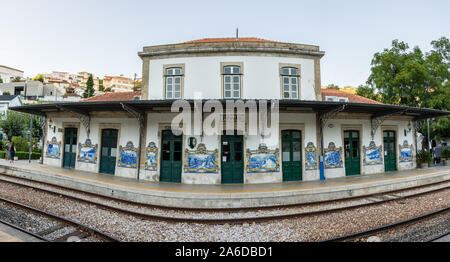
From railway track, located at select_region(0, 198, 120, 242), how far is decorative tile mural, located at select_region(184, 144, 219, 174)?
4940 mm

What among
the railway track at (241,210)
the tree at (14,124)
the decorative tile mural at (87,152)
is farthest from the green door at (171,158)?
the tree at (14,124)

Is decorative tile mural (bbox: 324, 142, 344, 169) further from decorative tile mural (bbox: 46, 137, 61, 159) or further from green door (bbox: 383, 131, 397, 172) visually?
decorative tile mural (bbox: 46, 137, 61, 159)

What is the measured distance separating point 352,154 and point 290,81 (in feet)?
17.3

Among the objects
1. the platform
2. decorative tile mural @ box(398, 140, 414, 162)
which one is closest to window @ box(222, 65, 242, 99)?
the platform

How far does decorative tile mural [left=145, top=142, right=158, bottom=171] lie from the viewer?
33.3 ft

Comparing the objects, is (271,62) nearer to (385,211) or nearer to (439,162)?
(385,211)

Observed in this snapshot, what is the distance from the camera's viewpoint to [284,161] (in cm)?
1022

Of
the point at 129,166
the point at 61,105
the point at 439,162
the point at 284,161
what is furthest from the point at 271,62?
the point at 439,162

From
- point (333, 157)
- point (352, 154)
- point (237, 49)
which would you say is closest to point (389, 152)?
point (352, 154)

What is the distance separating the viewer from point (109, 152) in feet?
37.2

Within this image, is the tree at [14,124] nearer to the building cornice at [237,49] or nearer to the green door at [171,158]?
the building cornice at [237,49]

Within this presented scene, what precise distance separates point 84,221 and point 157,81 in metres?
7.85

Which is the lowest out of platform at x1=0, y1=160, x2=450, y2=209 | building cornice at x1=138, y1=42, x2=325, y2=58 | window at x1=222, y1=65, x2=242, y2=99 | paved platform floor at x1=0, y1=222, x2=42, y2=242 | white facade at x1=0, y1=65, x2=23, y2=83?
paved platform floor at x1=0, y1=222, x2=42, y2=242

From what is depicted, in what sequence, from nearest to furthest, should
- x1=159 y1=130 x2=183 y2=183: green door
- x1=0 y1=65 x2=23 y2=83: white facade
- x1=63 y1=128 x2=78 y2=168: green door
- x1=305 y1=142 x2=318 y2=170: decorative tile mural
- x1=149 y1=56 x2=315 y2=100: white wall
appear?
x1=159 y1=130 x2=183 y2=183: green door → x1=305 y1=142 x2=318 y2=170: decorative tile mural → x1=149 y1=56 x2=315 y2=100: white wall → x1=63 y1=128 x2=78 y2=168: green door → x1=0 y1=65 x2=23 y2=83: white facade
